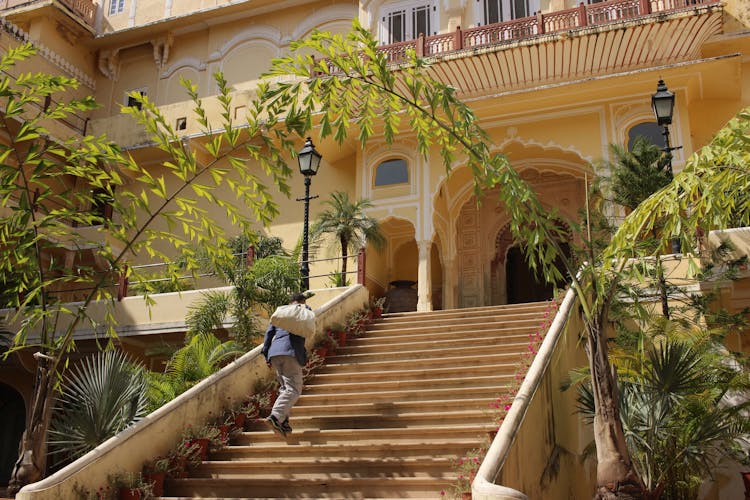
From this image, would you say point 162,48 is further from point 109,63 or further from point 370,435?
point 370,435

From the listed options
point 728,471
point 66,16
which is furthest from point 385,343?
point 66,16

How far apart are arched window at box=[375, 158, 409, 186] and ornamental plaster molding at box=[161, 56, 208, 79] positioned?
27.1ft

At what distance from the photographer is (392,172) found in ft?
55.5

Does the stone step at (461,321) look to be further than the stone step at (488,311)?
No

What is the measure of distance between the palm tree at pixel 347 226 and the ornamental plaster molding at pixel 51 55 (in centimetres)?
1057

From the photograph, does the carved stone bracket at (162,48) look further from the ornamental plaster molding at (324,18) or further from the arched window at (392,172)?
the arched window at (392,172)

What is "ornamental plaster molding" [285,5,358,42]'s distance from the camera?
66.1ft

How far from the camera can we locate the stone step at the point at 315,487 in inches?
251

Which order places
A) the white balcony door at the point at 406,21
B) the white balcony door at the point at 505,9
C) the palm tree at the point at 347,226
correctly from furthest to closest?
the white balcony door at the point at 406,21 < the white balcony door at the point at 505,9 < the palm tree at the point at 347,226

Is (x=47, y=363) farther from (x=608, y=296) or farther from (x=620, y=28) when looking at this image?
(x=620, y=28)

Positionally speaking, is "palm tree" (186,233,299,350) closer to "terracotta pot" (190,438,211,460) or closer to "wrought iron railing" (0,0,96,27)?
"terracotta pot" (190,438,211,460)

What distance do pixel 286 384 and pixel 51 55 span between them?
59.3 feet

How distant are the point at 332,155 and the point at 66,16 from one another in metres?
10.2

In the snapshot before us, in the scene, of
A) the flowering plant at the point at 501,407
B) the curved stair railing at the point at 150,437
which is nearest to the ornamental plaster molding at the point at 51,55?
the curved stair railing at the point at 150,437
